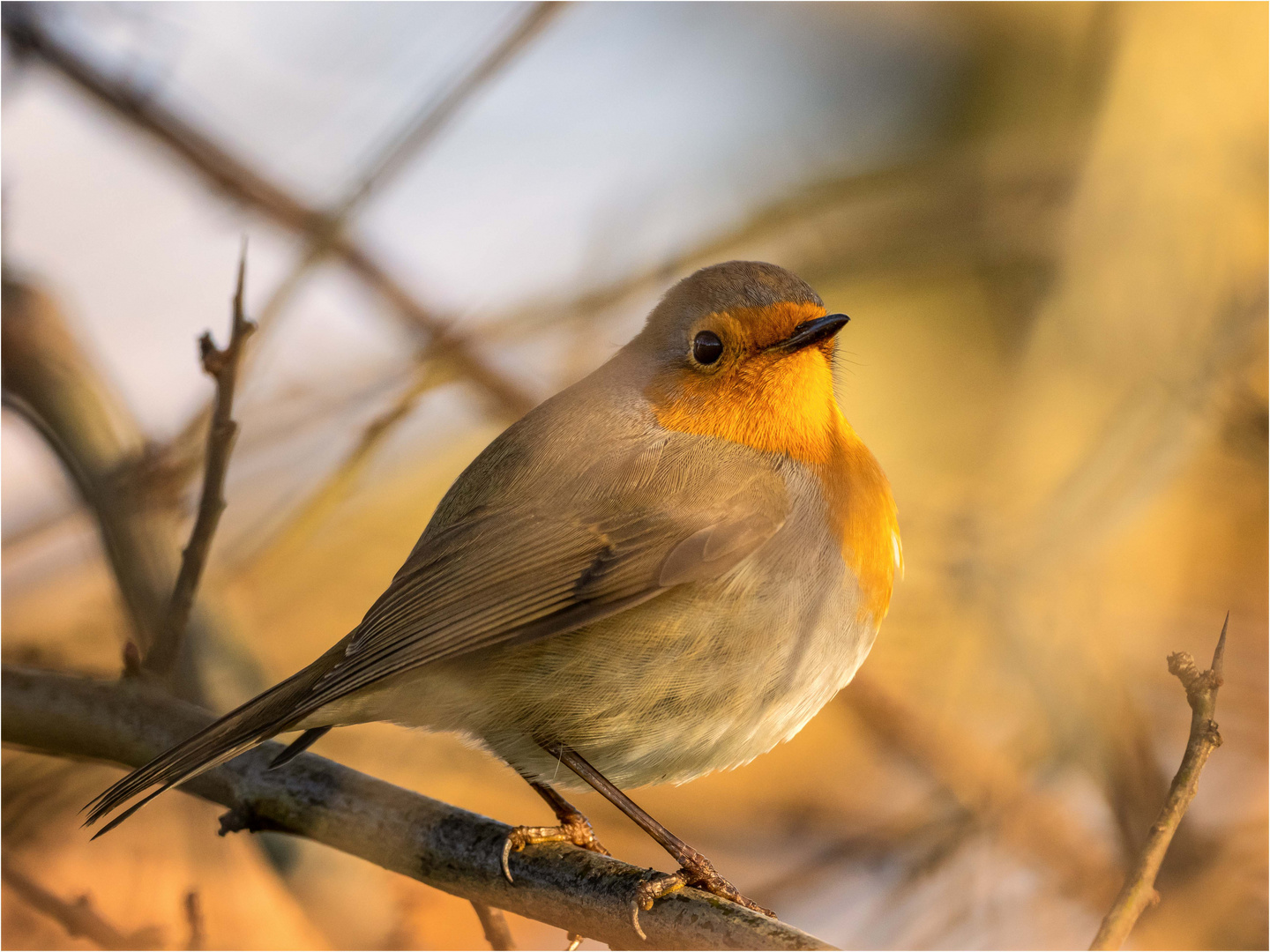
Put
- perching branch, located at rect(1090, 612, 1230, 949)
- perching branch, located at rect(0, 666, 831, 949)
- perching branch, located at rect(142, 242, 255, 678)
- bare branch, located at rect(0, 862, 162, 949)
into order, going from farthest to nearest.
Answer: bare branch, located at rect(0, 862, 162, 949) → perching branch, located at rect(142, 242, 255, 678) → perching branch, located at rect(0, 666, 831, 949) → perching branch, located at rect(1090, 612, 1230, 949)

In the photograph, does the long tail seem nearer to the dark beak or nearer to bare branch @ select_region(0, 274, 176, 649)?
bare branch @ select_region(0, 274, 176, 649)

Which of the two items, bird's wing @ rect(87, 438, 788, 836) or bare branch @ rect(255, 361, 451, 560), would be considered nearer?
bird's wing @ rect(87, 438, 788, 836)

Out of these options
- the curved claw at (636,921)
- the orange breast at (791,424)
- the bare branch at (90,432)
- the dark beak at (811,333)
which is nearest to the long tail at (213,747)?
the bare branch at (90,432)

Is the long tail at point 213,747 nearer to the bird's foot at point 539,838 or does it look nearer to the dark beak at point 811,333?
the bird's foot at point 539,838

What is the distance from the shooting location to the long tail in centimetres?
165

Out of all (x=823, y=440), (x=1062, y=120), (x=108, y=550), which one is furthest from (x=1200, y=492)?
(x=108, y=550)

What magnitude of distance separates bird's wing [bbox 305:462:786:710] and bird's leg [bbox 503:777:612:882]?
1.05 ft

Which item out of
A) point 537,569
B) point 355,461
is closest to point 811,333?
point 537,569

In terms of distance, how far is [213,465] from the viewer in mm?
1832

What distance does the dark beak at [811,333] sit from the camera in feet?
6.15

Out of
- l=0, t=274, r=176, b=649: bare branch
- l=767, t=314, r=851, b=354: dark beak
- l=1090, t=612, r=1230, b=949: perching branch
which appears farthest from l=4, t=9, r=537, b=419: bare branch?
l=1090, t=612, r=1230, b=949: perching branch

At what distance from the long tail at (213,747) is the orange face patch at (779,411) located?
34.1 inches

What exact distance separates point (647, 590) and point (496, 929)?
670 mm

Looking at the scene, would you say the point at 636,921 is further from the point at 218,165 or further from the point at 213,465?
the point at 218,165
